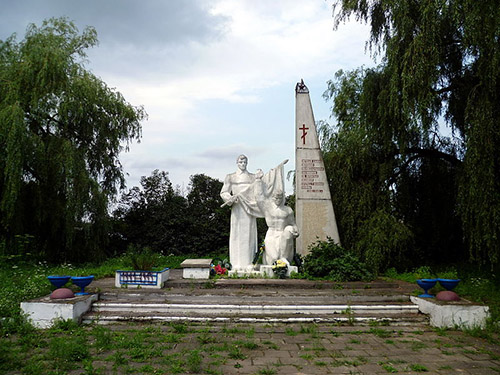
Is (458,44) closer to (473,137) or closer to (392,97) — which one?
(392,97)

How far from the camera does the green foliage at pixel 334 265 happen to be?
8391 mm

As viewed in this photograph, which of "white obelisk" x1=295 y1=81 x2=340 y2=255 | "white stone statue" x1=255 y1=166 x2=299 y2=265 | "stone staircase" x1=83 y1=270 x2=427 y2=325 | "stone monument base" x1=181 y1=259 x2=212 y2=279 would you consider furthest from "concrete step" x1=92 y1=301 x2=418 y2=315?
"white obelisk" x1=295 y1=81 x2=340 y2=255

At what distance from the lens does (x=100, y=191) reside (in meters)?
12.3

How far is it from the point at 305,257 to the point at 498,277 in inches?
169

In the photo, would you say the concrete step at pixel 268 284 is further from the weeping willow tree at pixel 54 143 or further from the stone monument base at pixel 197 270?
the weeping willow tree at pixel 54 143

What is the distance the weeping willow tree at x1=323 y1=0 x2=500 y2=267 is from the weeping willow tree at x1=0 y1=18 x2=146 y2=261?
24.3 ft

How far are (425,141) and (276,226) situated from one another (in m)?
5.41

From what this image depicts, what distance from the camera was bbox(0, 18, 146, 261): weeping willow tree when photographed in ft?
35.7

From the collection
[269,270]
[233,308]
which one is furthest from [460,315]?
[269,270]

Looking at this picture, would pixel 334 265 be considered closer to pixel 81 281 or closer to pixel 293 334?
pixel 293 334

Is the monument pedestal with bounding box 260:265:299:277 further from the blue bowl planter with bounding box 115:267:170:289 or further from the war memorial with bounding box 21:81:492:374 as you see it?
the blue bowl planter with bounding box 115:267:170:289

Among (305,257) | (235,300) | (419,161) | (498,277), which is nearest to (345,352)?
(235,300)

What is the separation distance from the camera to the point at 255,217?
947 centimetres

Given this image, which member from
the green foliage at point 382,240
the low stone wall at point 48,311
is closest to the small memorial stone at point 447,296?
the green foliage at point 382,240
